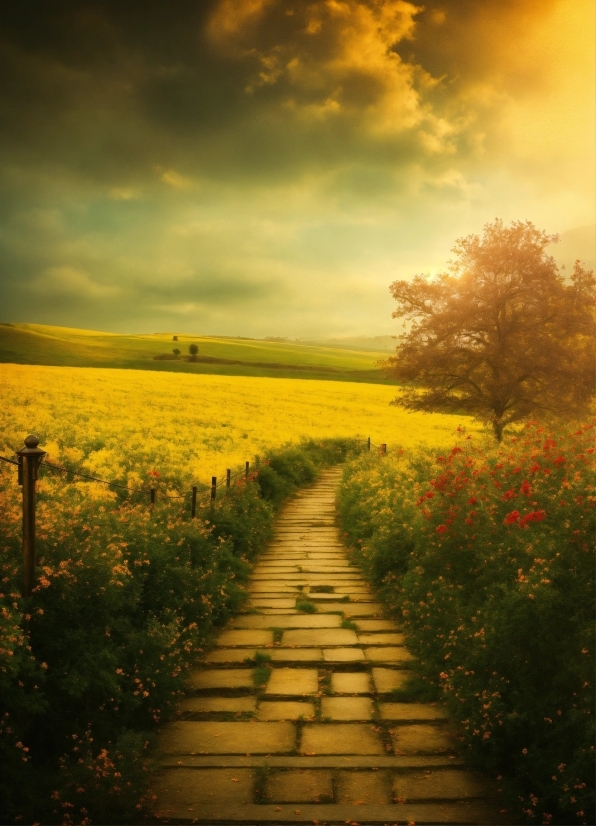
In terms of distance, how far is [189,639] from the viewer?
719cm

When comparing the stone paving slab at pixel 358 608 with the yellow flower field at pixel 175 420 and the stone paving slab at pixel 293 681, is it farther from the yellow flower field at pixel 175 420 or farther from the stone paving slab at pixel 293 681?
the yellow flower field at pixel 175 420

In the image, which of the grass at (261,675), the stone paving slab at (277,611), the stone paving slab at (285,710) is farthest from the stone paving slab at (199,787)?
the stone paving slab at (277,611)

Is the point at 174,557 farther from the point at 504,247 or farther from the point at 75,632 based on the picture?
the point at 504,247

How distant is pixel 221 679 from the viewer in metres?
6.79

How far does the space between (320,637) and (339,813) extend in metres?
3.44

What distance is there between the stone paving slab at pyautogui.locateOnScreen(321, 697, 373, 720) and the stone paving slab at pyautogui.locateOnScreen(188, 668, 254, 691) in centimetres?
88

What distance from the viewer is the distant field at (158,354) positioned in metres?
55.2

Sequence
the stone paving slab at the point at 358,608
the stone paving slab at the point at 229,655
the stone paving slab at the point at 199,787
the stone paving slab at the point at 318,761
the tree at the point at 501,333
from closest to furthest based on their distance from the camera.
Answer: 1. the stone paving slab at the point at 199,787
2. the stone paving slab at the point at 318,761
3. the stone paving slab at the point at 229,655
4. the stone paving slab at the point at 358,608
5. the tree at the point at 501,333

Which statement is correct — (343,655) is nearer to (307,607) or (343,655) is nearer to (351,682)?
(351,682)

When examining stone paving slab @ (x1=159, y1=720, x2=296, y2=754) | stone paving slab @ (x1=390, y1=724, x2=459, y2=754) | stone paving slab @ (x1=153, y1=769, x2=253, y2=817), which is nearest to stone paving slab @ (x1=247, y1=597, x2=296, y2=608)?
stone paving slab @ (x1=159, y1=720, x2=296, y2=754)

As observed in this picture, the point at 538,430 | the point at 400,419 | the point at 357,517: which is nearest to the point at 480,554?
the point at 538,430

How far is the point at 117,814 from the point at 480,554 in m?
3.71

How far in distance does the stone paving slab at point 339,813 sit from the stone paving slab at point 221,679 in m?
2.02

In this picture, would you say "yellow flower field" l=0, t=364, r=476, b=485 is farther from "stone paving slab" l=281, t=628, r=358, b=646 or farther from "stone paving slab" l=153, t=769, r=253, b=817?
"stone paving slab" l=153, t=769, r=253, b=817
